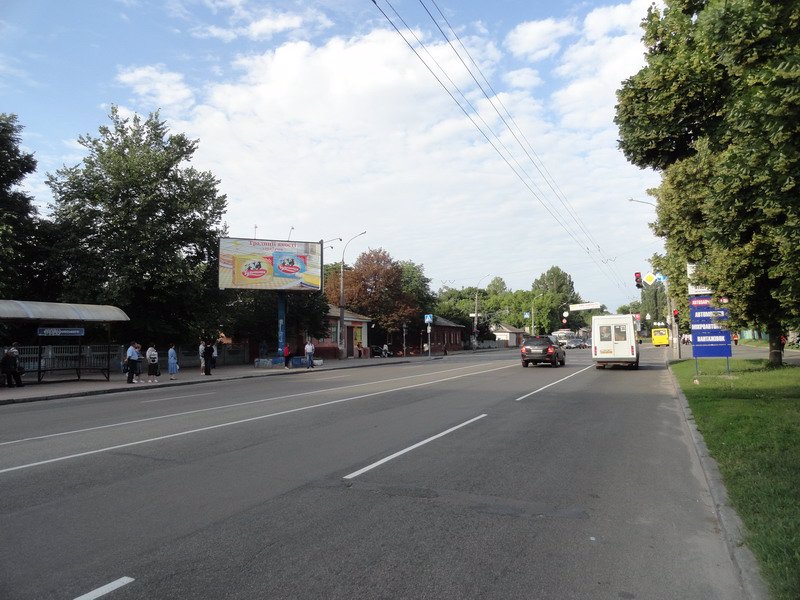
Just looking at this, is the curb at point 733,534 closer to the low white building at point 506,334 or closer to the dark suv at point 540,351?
the dark suv at point 540,351

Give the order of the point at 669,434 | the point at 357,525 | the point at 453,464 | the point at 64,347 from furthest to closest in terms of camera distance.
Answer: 1. the point at 64,347
2. the point at 669,434
3. the point at 453,464
4. the point at 357,525

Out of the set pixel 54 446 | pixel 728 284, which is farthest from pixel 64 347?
pixel 728 284

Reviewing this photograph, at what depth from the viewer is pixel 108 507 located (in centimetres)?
559

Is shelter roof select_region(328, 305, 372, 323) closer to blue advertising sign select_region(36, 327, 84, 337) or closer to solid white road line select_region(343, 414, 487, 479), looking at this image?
blue advertising sign select_region(36, 327, 84, 337)

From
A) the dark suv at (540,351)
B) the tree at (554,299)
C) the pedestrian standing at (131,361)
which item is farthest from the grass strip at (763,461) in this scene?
the tree at (554,299)

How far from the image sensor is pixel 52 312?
71.9ft

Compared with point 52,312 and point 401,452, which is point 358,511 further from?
point 52,312

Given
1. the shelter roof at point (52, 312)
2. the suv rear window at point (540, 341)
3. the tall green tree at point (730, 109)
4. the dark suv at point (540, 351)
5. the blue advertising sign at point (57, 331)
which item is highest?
the tall green tree at point (730, 109)

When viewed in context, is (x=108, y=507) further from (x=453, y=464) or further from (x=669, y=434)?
(x=669, y=434)

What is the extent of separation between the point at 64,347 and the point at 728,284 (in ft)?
84.0

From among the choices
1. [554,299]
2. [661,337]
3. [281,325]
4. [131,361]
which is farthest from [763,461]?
[554,299]

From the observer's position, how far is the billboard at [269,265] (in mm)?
34188

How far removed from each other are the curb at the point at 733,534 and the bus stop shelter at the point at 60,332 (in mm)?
22328

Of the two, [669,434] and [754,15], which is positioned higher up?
[754,15]
